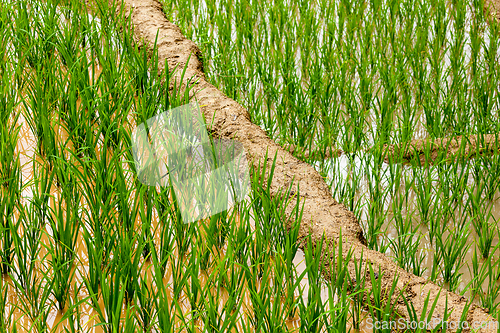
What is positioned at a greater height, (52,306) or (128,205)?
(128,205)

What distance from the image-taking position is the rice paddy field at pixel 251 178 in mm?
1336

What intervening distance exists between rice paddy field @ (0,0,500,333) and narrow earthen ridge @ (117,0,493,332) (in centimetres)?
6

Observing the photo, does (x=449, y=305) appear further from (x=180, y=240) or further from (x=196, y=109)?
(x=196, y=109)

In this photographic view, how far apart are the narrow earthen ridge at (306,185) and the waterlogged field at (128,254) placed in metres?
0.07

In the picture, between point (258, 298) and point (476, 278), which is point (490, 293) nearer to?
point (476, 278)

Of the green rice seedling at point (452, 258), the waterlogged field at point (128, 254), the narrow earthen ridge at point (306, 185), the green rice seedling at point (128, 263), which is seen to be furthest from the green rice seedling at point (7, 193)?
the green rice seedling at point (452, 258)

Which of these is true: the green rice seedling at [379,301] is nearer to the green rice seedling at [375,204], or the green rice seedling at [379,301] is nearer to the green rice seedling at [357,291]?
the green rice seedling at [357,291]

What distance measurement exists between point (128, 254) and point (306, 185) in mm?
764

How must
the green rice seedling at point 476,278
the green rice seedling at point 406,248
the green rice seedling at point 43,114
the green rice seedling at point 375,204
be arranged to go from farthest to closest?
the green rice seedling at point 43,114 < the green rice seedling at point 375,204 < the green rice seedling at point 406,248 < the green rice seedling at point 476,278

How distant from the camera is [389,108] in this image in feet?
7.24

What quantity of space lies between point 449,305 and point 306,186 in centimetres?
66

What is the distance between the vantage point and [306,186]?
71.1 inches

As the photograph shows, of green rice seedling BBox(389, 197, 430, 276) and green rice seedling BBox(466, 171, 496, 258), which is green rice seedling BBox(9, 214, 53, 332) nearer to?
green rice seedling BBox(389, 197, 430, 276)

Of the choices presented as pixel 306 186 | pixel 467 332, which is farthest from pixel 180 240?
pixel 467 332
